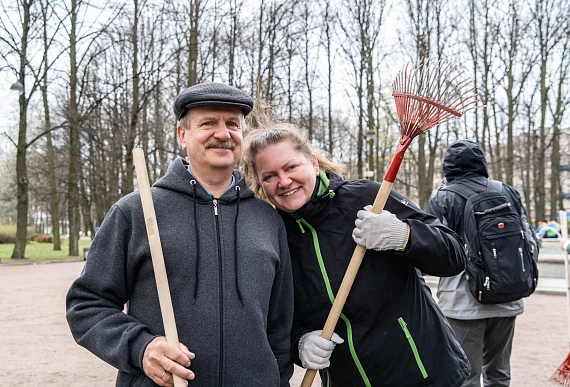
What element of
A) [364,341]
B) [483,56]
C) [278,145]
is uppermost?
[483,56]

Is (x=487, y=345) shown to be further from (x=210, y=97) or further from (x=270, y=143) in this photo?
(x=210, y=97)

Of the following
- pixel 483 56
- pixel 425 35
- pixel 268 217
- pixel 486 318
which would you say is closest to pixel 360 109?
pixel 425 35

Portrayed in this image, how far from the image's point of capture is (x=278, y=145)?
2488 mm

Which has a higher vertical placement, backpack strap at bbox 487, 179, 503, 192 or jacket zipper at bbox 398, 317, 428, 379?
backpack strap at bbox 487, 179, 503, 192

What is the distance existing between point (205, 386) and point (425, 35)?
21570 millimetres

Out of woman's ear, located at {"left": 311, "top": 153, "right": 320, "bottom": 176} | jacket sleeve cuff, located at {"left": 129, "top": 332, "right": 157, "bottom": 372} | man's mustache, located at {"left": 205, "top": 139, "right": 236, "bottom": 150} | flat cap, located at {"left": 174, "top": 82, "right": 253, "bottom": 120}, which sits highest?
flat cap, located at {"left": 174, "top": 82, "right": 253, "bottom": 120}

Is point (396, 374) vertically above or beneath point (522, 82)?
beneath

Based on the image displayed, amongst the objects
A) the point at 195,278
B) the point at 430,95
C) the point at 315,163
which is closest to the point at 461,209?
the point at 430,95

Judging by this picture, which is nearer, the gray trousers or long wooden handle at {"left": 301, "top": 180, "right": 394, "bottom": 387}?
long wooden handle at {"left": 301, "top": 180, "right": 394, "bottom": 387}

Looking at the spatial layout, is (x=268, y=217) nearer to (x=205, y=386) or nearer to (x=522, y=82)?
(x=205, y=386)

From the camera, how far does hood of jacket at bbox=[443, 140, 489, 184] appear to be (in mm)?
3867

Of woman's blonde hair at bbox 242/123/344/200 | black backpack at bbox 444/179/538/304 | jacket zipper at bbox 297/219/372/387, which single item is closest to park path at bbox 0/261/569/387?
black backpack at bbox 444/179/538/304

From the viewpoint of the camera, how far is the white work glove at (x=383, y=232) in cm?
218

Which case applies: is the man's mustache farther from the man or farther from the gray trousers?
the gray trousers
